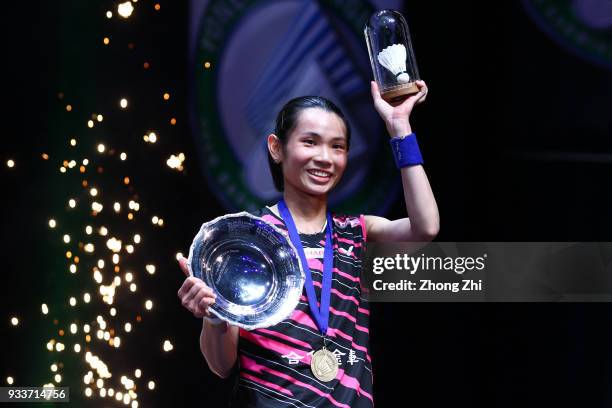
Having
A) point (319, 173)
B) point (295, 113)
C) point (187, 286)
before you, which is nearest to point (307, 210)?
point (319, 173)

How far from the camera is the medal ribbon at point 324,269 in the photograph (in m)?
1.88

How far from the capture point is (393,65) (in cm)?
199

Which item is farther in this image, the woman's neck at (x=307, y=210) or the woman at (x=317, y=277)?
the woman's neck at (x=307, y=210)

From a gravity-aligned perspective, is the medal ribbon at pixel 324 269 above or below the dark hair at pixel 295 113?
below

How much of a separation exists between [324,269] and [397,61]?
546 mm

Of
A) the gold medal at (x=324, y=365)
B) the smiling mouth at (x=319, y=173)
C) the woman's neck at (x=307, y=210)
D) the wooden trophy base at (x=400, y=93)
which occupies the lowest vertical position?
the gold medal at (x=324, y=365)

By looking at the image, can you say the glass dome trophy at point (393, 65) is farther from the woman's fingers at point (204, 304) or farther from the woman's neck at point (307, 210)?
the woman's fingers at point (204, 304)

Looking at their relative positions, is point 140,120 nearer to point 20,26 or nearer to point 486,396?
point 20,26

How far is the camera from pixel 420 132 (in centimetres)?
309

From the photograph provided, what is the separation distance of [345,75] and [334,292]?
1.32 metres

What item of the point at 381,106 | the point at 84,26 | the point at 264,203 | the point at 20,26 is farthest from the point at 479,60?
the point at 20,26

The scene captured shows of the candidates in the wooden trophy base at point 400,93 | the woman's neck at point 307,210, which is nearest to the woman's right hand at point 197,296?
the woman's neck at point 307,210

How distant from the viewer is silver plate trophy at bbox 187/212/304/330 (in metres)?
1.76

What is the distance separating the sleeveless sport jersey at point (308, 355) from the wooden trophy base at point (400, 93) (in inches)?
16.2
